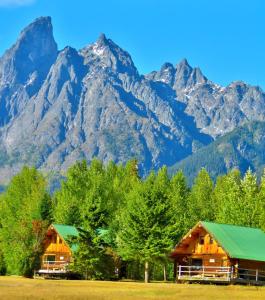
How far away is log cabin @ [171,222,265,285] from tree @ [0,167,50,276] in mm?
21849

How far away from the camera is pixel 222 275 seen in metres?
80.1

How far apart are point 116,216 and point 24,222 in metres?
15.3

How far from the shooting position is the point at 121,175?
132875 millimetres

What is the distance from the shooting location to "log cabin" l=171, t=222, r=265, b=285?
257 ft

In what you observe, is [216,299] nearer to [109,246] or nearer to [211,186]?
[109,246]

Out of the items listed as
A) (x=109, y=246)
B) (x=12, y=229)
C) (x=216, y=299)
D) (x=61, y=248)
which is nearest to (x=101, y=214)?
(x=109, y=246)

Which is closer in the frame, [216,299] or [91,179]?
[216,299]

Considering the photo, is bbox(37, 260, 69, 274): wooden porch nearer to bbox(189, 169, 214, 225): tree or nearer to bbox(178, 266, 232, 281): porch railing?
bbox(178, 266, 232, 281): porch railing

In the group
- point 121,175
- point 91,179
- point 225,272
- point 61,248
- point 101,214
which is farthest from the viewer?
point 121,175

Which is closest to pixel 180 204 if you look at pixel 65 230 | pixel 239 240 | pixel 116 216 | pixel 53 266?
pixel 116 216

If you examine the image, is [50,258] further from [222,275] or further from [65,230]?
[222,275]

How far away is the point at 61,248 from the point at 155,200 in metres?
23.5

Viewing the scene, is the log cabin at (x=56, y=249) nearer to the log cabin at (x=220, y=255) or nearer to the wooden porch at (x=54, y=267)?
the wooden porch at (x=54, y=267)

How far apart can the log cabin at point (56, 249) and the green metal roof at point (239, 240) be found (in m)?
23.2
